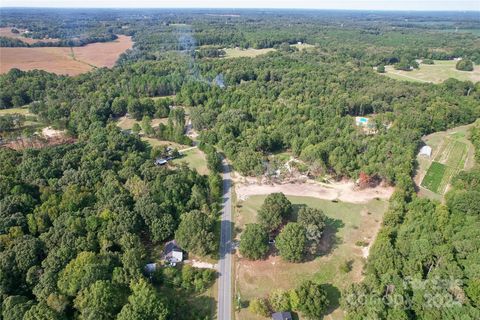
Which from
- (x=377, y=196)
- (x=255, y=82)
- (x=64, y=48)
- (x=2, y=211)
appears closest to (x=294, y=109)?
(x=255, y=82)

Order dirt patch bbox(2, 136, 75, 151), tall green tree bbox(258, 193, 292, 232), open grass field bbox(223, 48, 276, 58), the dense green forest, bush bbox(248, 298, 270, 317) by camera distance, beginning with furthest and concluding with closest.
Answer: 1. open grass field bbox(223, 48, 276, 58)
2. dirt patch bbox(2, 136, 75, 151)
3. tall green tree bbox(258, 193, 292, 232)
4. bush bbox(248, 298, 270, 317)
5. the dense green forest

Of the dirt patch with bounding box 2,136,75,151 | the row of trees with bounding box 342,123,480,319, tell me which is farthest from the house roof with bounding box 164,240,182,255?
the dirt patch with bounding box 2,136,75,151

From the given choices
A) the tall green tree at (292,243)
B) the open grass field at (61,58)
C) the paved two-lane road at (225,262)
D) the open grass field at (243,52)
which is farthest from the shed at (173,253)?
the open grass field at (243,52)

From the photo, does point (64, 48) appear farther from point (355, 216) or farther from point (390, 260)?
point (390, 260)

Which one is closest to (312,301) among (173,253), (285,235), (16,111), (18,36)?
(285,235)

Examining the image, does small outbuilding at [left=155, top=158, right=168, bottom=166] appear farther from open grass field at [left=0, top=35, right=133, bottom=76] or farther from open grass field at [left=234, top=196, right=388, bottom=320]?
open grass field at [left=0, top=35, right=133, bottom=76]

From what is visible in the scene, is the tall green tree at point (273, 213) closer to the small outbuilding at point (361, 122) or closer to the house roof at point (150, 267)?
the house roof at point (150, 267)
